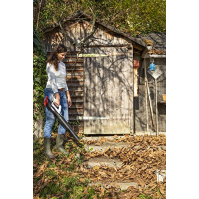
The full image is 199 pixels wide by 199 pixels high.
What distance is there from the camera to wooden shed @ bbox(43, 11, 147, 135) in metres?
5.99

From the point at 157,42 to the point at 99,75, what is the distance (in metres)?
2.59

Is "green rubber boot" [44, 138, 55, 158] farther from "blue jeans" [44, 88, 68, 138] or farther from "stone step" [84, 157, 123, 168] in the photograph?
"stone step" [84, 157, 123, 168]

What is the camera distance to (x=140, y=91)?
283 inches

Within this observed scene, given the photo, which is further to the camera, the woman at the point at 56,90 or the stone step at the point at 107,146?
the stone step at the point at 107,146

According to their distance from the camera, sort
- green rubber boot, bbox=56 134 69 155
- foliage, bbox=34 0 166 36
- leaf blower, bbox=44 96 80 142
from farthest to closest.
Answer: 1. foliage, bbox=34 0 166 36
2. green rubber boot, bbox=56 134 69 155
3. leaf blower, bbox=44 96 80 142

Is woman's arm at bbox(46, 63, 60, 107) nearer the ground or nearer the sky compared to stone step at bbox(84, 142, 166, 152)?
nearer the sky

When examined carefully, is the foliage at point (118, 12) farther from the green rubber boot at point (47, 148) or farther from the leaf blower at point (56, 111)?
the green rubber boot at point (47, 148)

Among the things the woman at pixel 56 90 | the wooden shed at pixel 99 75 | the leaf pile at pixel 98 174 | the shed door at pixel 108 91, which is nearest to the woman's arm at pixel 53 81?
the woman at pixel 56 90

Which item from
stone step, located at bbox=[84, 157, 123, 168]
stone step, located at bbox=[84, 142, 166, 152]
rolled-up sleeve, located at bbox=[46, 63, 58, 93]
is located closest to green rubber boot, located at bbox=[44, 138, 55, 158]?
stone step, located at bbox=[84, 157, 123, 168]

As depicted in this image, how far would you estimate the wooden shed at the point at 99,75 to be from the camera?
5.99 m

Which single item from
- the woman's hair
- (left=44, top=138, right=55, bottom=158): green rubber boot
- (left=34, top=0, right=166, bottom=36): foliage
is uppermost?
(left=34, top=0, right=166, bottom=36): foliage

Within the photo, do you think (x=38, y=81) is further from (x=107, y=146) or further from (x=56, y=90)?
(x=107, y=146)

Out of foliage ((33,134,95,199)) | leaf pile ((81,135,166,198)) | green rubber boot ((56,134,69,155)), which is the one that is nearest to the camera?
foliage ((33,134,95,199))
